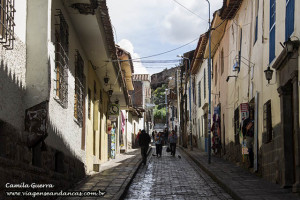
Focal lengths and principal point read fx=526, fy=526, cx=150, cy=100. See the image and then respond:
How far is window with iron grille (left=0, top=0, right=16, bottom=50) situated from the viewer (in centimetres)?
812

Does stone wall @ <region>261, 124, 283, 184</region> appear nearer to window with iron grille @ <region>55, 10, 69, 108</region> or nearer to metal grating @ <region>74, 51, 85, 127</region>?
window with iron grille @ <region>55, 10, 69, 108</region>

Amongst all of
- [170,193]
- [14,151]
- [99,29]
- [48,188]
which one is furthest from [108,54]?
[14,151]

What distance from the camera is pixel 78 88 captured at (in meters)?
15.4

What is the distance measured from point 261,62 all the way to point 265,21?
4.13 ft

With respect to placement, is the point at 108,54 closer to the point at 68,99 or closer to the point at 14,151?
the point at 68,99

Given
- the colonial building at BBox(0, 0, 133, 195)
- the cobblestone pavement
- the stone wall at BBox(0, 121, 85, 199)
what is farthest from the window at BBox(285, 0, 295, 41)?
the stone wall at BBox(0, 121, 85, 199)

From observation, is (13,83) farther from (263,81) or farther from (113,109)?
(113,109)

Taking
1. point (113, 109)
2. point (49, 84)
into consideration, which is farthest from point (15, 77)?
point (113, 109)

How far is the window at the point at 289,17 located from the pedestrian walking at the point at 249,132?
5329 mm

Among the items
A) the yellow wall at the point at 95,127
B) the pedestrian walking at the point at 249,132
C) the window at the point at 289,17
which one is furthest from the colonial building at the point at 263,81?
the yellow wall at the point at 95,127

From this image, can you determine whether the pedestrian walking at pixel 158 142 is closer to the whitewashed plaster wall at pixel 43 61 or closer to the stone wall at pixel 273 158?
the stone wall at pixel 273 158

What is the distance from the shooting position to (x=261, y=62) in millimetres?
15414

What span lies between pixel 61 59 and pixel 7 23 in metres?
3.84

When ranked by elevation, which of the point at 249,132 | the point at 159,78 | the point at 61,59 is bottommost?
the point at 249,132
